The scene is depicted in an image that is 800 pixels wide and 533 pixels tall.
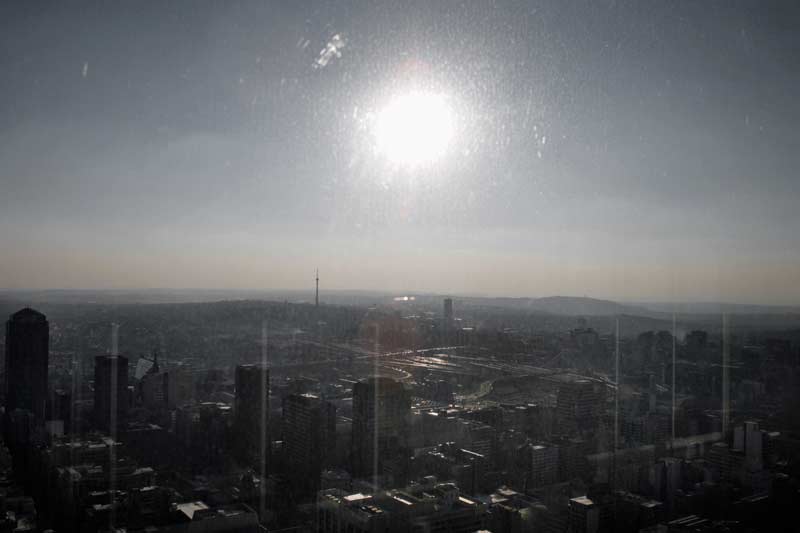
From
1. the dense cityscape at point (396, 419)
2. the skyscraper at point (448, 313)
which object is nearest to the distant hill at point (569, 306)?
the dense cityscape at point (396, 419)

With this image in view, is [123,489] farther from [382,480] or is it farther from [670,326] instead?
[670,326]

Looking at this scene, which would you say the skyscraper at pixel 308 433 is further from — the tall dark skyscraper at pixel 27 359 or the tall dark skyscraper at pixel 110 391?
the tall dark skyscraper at pixel 27 359

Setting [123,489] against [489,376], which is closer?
[123,489]

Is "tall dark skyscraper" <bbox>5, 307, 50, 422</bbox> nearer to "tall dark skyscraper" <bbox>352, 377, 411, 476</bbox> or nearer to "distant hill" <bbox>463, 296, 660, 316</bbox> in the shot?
"tall dark skyscraper" <bbox>352, 377, 411, 476</bbox>

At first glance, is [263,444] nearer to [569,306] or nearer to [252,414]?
[252,414]

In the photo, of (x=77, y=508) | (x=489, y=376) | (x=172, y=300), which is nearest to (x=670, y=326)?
(x=489, y=376)

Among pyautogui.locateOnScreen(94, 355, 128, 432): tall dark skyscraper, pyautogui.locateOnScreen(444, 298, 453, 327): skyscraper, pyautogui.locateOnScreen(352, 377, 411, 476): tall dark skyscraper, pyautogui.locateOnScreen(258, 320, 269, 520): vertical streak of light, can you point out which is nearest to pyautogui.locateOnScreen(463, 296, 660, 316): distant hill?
pyautogui.locateOnScreen(444, 298, 453, 327): skyscraper

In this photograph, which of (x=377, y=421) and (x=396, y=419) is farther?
(x=396, y=419)

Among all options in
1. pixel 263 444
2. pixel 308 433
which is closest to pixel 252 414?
pixel 263 444
